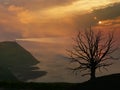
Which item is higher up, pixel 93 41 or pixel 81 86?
pixel 93 41

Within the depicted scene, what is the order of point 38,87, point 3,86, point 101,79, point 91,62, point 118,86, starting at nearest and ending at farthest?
point 118,86
point 101,79
point 38,87
point 3,86
point 91,62

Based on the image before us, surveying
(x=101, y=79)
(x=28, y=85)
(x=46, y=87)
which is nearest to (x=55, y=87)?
(x=46, y=87)

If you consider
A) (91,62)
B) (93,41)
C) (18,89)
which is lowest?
(18,89)

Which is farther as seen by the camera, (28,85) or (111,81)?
(28,85)

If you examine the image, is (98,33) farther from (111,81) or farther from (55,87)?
(111,81)

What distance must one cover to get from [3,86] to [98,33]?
23.5 metres

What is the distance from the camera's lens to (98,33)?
6394 centimetres

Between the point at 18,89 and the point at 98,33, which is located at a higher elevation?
the point at 98,33

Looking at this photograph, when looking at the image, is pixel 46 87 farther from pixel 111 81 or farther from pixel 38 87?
pixel 111 81

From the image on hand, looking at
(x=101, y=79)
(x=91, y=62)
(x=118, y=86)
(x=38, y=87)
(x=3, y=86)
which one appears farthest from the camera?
(x=91, y=62)

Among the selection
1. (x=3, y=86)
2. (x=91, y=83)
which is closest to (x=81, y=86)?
(x=91, y=83)

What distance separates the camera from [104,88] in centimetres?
3697

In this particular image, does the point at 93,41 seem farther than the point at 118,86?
Yes

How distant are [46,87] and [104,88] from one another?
15833mm
